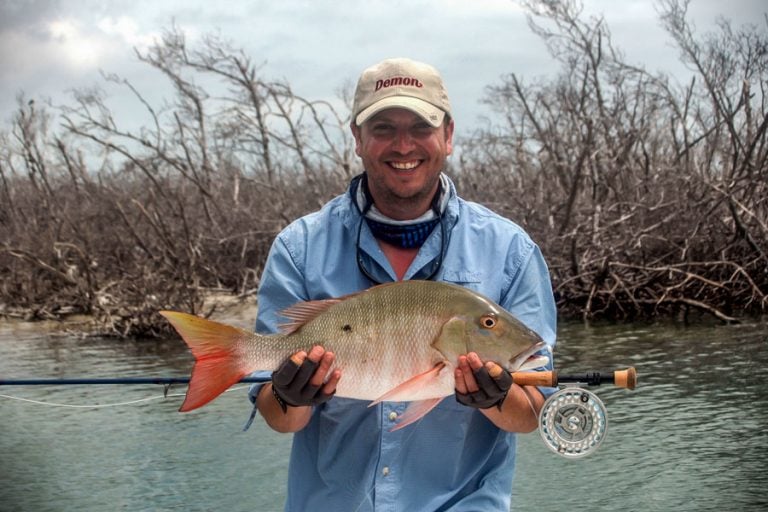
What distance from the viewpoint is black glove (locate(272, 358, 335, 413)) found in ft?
9.16

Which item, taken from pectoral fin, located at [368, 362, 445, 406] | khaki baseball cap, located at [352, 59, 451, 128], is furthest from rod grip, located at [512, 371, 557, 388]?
khaki baseball cap, located at [352, 59, 451, 128]

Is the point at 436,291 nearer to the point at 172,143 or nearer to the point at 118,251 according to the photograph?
the point at 118,251

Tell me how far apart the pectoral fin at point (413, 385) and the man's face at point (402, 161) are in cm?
74

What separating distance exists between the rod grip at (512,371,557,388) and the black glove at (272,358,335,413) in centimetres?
62

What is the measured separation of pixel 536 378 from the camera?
310cm

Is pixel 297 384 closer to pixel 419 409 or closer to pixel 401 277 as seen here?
pixel 419 409

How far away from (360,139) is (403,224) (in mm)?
351

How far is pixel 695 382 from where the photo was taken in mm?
9703

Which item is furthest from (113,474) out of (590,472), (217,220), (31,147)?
(31,147)

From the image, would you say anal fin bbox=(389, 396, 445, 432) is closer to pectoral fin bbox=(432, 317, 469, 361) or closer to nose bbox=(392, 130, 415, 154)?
pectoral fin bbox=(432, 317, 469, 361)

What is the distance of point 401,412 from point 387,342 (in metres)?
0.45

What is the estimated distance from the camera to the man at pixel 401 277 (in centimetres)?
314

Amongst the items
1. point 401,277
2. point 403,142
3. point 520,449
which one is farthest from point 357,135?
point 520,449

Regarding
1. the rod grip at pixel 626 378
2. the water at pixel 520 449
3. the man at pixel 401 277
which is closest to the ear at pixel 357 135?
the man at pixel 401 277
